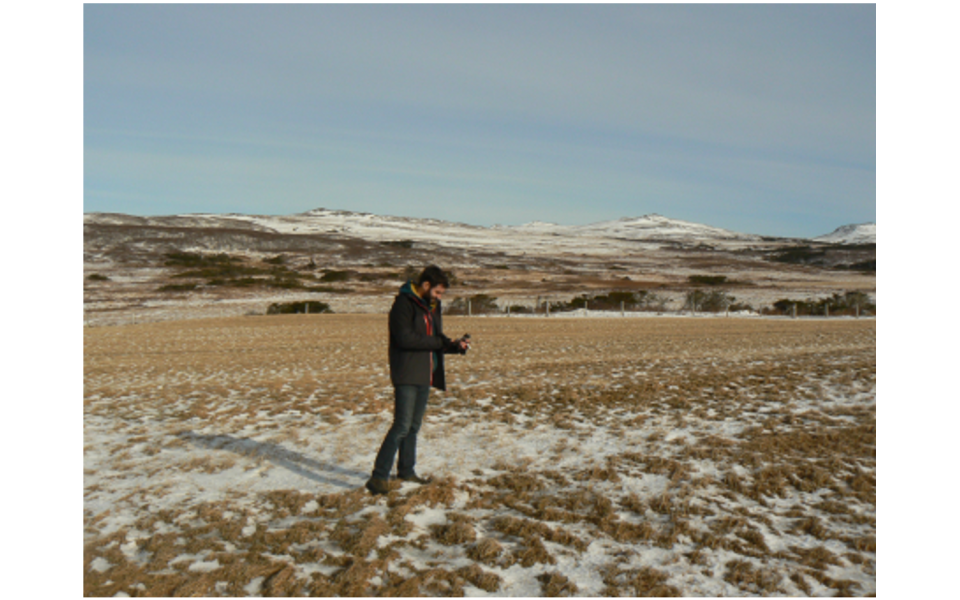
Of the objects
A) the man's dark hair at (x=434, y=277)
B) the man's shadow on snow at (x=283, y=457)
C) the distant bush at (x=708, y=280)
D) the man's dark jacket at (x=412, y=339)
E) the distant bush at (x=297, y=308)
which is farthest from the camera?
the distant bush at (x=708, y=280)

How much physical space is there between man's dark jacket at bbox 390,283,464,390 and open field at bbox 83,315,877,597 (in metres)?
1.29

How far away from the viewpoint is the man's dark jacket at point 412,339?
5.84 meters

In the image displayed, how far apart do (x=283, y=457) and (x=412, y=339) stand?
3.14 m

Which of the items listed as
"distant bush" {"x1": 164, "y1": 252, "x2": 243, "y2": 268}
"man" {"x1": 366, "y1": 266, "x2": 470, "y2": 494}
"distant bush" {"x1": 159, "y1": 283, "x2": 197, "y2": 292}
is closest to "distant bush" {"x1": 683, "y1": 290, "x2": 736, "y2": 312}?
"man" {"x1": 366, "y1": 266, "x2": 470, "y2": 494}

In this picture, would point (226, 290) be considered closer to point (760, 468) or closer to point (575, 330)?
point (575, 330)

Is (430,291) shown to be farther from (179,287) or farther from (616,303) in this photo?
(179,287)

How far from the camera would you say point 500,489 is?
21.1 feet

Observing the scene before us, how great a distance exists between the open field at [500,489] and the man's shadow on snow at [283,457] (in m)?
0.04

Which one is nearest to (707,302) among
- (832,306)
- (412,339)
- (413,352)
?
(832,306)

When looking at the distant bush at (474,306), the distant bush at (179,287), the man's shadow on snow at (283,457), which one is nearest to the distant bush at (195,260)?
the distant bush at (179,287)

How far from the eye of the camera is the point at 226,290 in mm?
63156

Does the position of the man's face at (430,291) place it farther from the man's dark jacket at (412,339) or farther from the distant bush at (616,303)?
the distant bush at (616,303)
